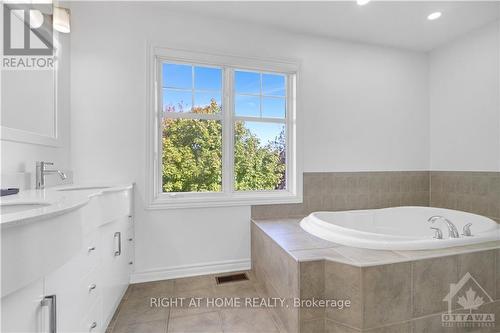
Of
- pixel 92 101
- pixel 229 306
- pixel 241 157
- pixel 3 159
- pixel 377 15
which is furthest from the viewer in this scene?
pixel 241 157

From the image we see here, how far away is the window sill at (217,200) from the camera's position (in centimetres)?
229

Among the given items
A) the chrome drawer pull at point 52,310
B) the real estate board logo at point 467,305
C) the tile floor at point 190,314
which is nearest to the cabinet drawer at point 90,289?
the chrome drawer pull at point 52,310

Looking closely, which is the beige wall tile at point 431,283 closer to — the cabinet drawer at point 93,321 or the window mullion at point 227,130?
the window mullion at point 227,130

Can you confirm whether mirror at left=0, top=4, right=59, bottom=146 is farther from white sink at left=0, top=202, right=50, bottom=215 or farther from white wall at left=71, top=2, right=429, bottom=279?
white sink at left=0, top=202, right=50, bottom=215

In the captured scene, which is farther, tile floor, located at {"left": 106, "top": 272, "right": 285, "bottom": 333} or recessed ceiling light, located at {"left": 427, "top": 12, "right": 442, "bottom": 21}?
recessed ceiling light, located at {"left": 427, "top": 12, "right": 442, "bottom": 21}

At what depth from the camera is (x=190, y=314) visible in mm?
1763

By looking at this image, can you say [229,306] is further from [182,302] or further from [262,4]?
[262,4]

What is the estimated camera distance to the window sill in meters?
2.29

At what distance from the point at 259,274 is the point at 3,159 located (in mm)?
2011

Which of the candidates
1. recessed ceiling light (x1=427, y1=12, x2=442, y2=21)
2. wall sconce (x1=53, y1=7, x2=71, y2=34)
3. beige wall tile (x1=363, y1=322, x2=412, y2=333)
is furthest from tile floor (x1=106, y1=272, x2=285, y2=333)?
→ recessed ceiling light (x1=427, y1=12, x2=442, y2=21)

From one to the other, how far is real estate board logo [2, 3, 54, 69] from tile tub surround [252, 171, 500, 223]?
2167 millimetres

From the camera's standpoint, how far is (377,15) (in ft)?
7.82

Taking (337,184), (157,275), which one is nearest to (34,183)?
(157,275)

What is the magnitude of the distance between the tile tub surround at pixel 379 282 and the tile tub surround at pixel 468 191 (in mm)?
1135
